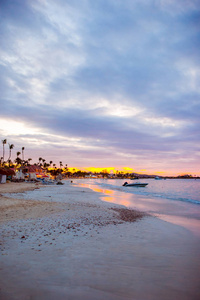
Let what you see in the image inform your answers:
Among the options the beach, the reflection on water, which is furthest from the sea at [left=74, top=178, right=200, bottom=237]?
the beach

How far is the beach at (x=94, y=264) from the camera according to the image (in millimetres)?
4512

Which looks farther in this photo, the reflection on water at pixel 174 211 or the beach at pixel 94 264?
the reflection on water at pixel 174 211

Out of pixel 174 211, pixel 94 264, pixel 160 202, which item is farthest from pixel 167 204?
pixel 94 264

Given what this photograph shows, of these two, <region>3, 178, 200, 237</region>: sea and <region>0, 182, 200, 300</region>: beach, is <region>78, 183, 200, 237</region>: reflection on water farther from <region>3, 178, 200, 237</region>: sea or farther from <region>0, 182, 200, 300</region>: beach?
<region>0, 182, 200, 300</region>: beach

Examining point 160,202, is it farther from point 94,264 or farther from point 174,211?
point 94,264

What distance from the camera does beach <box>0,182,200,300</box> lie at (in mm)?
4512

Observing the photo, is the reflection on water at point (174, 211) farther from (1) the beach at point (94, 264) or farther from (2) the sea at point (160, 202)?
(1) the beach at point (94, 264)

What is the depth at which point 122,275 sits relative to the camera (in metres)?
5.36

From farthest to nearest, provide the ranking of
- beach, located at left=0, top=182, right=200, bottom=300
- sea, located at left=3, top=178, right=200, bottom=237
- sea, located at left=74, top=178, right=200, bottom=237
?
sea, located at left=3, top=178, right=200, bottom=237 → sea, located at left=74, top=178, right=200, bottom=237 → beach, located at left=0, top=182, right=200, bottom=300

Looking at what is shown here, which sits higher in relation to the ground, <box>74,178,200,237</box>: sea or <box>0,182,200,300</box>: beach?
<box>0,182,200,300</box>: beach

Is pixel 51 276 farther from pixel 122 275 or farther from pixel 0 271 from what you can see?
pixel 122 275

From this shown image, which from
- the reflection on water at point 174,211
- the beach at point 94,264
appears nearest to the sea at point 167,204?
the reflection on water at point 174,211

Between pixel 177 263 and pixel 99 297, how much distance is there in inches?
136

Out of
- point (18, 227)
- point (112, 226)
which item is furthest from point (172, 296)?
point (18, 227)
